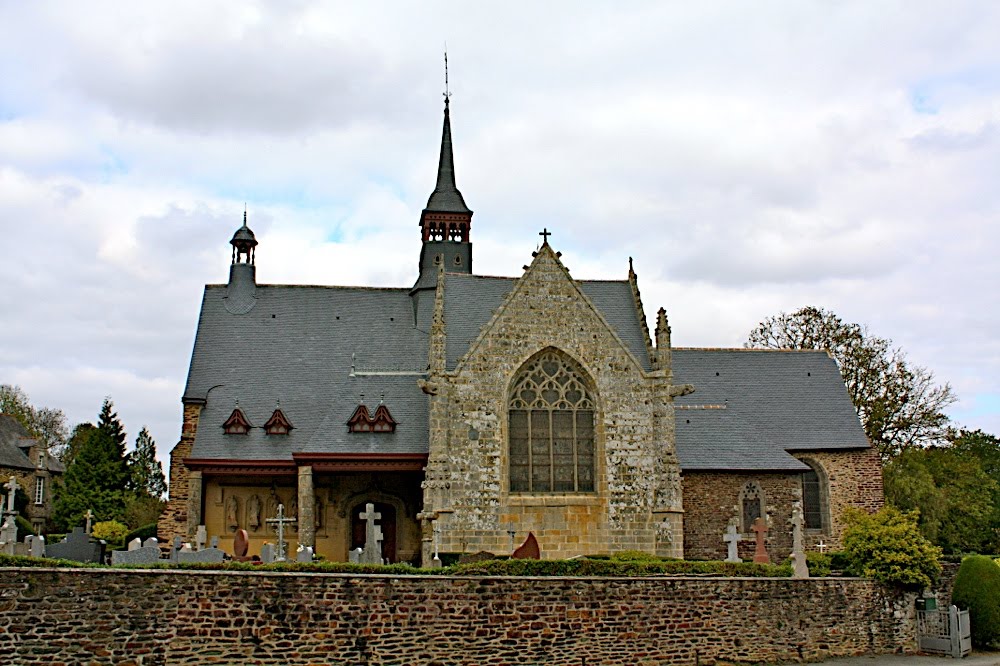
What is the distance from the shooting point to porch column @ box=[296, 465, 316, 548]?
1115 inches

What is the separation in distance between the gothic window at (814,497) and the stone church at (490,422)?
0.24ft

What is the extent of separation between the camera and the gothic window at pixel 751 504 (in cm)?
3084

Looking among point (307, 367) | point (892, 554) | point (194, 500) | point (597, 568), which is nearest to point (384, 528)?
point (194, 500)

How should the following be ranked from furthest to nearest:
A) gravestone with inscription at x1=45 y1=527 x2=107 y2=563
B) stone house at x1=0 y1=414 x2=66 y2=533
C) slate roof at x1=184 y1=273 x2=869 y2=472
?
stone house at x1=0 y1=414 x2=66 y2=533 < slate roof at x1=184 y1=273 x2=869 y2=472 < gravestone with inscription at x1=45 y1=527 x2=107 y2=563

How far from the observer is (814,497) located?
110ft

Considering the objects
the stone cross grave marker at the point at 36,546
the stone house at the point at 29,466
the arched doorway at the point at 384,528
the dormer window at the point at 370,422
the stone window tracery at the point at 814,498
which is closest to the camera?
the stone cross grave marker at the point at 36,546

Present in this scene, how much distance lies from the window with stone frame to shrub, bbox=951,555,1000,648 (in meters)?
9.30

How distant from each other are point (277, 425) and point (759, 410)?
1624 centimetres

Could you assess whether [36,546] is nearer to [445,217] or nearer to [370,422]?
[370,422]

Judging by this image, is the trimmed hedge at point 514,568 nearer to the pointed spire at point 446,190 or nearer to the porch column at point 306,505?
the porch column at point 306,505

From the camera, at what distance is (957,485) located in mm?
41906

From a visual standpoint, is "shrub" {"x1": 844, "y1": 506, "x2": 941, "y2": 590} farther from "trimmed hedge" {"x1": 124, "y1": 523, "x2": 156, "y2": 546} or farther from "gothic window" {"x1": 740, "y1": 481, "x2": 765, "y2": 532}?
"trimmed hedge" {"x1": 124, "y1": 523, "x2": 156, "y2": 546}

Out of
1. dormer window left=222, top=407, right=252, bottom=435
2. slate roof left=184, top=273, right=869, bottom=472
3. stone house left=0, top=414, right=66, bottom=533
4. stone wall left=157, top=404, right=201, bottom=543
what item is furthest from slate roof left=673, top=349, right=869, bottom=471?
stone house left=0, top=414, right=66, bottom=533

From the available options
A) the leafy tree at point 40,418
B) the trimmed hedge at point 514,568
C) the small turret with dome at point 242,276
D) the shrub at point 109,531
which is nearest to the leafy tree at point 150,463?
the leafy tree at point 40,418
